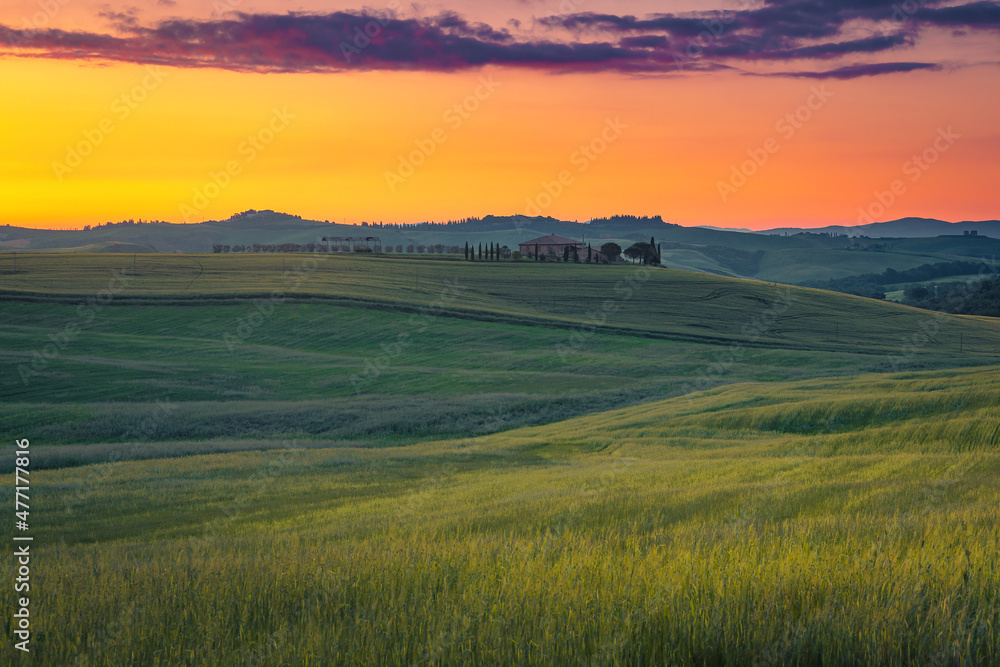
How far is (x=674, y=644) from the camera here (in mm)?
4074

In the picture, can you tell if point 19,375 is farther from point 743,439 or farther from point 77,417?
point 743,439

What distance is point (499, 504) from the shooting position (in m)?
13.1

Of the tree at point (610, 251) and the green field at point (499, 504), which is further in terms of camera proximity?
the tree at point (610, 251)

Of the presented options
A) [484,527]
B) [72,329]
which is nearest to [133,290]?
[72,329]

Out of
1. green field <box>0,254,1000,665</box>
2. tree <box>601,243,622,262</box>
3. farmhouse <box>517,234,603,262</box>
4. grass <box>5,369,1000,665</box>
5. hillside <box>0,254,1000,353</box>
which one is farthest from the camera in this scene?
farmhouse <box>517,234,603,262</box>

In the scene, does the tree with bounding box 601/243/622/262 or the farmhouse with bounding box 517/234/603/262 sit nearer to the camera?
the tree with bounding box 601/243/622/262

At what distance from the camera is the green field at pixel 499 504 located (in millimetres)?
4242

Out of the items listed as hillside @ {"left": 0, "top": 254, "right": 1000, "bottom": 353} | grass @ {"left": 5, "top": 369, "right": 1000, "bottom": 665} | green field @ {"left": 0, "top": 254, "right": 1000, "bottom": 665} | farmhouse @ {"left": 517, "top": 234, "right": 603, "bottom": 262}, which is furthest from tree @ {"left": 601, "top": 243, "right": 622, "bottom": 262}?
grass @ {"left": 5, "top": 369, "right": 1000, "bottom": 665}

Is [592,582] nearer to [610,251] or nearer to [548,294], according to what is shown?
[548,294]

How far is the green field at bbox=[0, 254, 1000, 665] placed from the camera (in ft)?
13.9

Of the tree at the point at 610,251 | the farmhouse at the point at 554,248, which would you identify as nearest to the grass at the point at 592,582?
the tree at the point at 610,251

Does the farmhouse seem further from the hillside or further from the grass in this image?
the grass

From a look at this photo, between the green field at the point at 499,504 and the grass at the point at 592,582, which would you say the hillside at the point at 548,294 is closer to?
the green field at the point at 499,504

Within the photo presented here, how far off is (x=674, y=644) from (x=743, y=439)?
2325 centimetres
